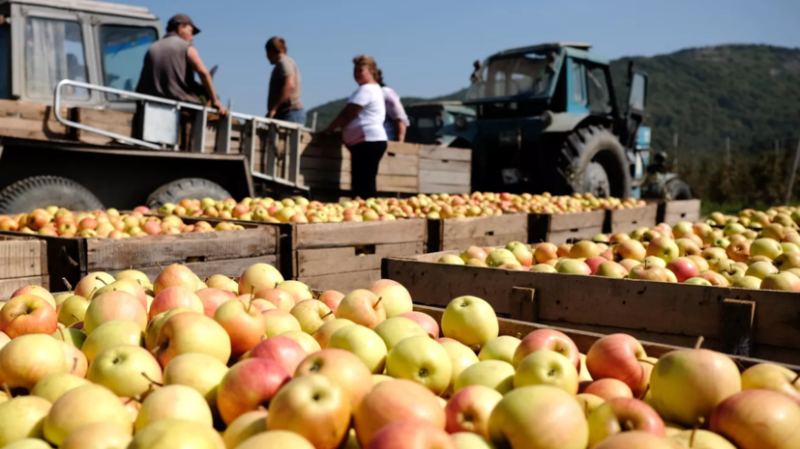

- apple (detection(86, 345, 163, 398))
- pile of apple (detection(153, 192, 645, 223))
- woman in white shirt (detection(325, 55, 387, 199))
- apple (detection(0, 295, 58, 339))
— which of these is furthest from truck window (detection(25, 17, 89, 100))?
apple (detection(86, 345, 163, 398))

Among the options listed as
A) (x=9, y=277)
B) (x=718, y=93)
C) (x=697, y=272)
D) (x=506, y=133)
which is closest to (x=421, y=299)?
(x=697, y=272)

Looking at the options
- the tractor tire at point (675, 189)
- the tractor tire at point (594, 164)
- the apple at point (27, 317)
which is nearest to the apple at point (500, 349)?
the apple at point (27, 317)

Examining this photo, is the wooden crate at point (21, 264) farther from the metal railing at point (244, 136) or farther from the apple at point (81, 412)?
the metal railing at point (244, 136)

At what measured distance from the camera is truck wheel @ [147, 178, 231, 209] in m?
6.96

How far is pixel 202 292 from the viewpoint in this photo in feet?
8.23

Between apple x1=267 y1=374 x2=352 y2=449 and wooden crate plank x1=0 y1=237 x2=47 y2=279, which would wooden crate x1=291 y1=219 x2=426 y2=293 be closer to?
wooden crate plank x1=0 y1=237 x2=47 y2=279

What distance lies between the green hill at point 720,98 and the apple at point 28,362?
61.2m

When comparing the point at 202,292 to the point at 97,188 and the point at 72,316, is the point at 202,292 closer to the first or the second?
the point at 72,316

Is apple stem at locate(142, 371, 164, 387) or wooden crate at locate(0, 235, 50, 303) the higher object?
apple stem at locate(142, 371, 164, 387)

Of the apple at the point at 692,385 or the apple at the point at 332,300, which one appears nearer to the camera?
the apple at the point at 692,385

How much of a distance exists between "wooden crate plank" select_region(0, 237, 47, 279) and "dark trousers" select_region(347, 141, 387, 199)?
4.51 meters

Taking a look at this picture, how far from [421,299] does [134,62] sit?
5.87 meters

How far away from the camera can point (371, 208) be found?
6961 mm

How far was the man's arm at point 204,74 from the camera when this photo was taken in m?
7.42
